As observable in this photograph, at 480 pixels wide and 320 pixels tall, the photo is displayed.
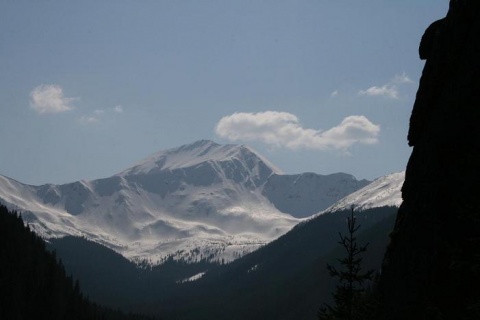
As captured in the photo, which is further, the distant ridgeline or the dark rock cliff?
the distant ridgeline

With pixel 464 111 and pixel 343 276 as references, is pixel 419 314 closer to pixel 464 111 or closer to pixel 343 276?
pixel 343 276

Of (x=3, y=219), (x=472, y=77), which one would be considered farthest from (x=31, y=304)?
(x=472, y=77)

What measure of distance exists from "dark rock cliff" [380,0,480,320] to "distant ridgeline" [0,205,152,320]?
145854 millimetres

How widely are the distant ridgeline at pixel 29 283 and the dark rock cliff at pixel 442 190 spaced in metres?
146

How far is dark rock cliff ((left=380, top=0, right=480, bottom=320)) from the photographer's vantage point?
26906 millimetres

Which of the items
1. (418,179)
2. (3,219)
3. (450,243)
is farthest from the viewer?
(3,219)

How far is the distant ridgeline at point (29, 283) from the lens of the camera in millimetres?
165125

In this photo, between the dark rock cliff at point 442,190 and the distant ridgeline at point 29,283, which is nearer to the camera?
the dark rock cliff at point 442,190

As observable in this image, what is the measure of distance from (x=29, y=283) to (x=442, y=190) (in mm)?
164553

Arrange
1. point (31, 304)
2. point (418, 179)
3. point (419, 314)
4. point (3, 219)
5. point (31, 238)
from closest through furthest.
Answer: point (419, 314)
point (418, 179)
point (31, 304)
point (3, 219)
point (31, 238)

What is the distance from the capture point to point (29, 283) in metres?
175

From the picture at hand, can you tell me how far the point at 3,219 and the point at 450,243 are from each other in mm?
174559

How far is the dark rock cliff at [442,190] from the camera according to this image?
88.3 feet

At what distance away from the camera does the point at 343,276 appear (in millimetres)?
28391
